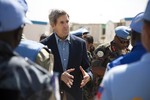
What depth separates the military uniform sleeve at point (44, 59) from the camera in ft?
8.35

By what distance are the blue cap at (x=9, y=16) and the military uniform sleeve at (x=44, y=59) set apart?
1.00m

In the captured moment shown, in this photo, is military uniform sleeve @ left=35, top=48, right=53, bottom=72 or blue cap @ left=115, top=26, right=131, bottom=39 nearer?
military uniform sleeve @ left=35, top=48, right=53, bottom=72

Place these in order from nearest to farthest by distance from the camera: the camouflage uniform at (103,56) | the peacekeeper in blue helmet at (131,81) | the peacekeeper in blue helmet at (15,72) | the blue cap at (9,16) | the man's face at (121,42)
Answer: the peacekeeper in blue helmet at (15,72) → the blue cap at (9,16) → the peacekeeper in blue helmet at (131,81) → the man's face at (121,42) → the camouflage uniform at (103,56)

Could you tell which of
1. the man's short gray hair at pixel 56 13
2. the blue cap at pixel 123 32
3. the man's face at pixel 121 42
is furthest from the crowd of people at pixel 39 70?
the man's face at pixel 121 42

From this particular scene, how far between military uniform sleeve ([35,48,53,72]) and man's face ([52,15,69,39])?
1317 millimetres

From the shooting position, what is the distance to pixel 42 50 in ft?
8.45

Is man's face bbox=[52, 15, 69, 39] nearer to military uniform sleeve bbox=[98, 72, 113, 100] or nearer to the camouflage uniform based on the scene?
the camouflage uniform

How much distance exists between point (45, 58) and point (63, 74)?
1.00 meters

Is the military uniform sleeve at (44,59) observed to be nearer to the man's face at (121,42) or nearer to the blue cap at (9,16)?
the blue cap at (9,16)

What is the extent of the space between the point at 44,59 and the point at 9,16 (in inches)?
41.6

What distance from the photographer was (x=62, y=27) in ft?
12.8

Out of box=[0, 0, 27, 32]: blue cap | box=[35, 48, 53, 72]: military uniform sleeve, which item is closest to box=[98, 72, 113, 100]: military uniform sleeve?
box=[0, 0, 27, 32]: blue cap

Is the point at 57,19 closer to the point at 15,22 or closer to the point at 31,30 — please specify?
the point at 15,22

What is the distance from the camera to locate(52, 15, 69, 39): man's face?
3.93m
